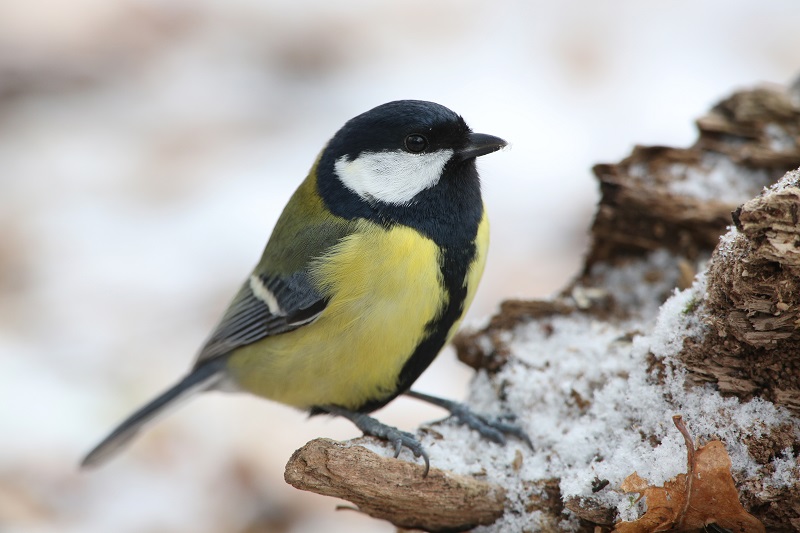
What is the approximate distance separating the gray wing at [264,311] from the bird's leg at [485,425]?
17.1 inches

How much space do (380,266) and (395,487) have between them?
20.2 inches

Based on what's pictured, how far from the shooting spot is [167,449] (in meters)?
2.98

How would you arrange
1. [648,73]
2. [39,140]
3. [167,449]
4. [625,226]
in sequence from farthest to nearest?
[648,73] → [39,140] → [167,449] → [625,226]

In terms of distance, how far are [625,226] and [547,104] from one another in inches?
82.4

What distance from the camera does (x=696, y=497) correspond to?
151 cm

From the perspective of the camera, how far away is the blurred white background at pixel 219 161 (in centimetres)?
288

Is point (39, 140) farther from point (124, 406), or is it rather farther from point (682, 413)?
point (682, 413)

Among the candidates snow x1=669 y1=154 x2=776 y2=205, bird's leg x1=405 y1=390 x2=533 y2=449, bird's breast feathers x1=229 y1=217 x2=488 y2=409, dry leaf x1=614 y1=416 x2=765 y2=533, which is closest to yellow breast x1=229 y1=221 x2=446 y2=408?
bird's breast feathers x1=229 y1=217 x2=488 y2=409

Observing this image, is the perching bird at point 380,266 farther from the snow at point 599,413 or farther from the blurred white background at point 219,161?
the blurred white background at point 219,161

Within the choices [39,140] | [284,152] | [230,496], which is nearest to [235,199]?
[284,152]

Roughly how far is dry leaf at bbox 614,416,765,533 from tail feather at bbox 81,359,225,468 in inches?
54.6

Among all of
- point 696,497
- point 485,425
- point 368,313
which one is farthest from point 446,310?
point 696,497

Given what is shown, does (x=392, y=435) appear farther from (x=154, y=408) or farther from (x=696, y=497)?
(x=154, y=408)

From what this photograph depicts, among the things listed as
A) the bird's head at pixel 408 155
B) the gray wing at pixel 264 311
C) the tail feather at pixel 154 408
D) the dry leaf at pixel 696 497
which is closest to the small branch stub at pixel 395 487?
the dry leaf at pixel 696 497
